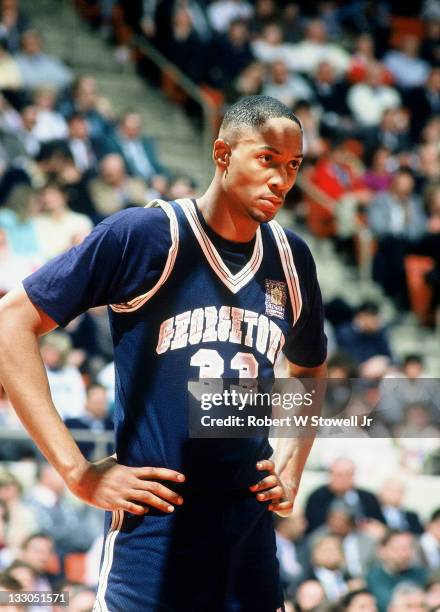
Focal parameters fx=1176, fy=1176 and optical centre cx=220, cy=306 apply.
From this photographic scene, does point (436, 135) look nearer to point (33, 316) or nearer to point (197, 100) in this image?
point (197, 100)

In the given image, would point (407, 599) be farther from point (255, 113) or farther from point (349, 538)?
point (255, 113)

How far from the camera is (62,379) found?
8.77 metres

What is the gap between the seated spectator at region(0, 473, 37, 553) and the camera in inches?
297

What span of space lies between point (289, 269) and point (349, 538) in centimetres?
504

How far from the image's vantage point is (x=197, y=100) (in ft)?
43.3

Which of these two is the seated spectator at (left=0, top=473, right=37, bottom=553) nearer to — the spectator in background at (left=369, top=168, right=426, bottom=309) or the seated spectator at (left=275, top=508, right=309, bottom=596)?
the seated spectator at (left=275, top=508, right=309, bottom=596)

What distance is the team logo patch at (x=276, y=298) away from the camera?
11.4ft

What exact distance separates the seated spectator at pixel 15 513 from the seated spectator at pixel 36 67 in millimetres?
5559

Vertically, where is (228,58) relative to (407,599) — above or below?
above

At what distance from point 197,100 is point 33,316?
10.3m

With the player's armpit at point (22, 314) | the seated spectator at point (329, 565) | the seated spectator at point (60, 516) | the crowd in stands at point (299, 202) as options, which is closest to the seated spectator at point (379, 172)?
the crowd in stands at point (299, 202)

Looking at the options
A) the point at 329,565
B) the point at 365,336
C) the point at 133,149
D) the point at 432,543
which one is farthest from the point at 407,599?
the point at 133,149

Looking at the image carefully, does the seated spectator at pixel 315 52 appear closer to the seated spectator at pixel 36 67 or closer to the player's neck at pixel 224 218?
the seated spectator at pixel 36 67

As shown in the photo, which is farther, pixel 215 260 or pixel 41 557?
pixel 41 557
